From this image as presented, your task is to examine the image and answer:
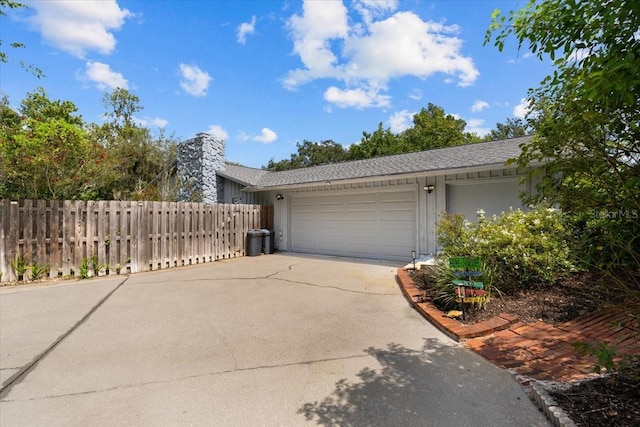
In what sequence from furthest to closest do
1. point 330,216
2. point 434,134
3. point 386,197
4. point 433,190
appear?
1. point 434,134
2. point 330,216
3. point 386,197
4. point 433,190

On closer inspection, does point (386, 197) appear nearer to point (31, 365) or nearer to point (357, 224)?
point (357, 224)

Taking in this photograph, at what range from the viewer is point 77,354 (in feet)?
11.6

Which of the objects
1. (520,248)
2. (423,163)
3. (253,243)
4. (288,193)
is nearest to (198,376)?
(520,248)

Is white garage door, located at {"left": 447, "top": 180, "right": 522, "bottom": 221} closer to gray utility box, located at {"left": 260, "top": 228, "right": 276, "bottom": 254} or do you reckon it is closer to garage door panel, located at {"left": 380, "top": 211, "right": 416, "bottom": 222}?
garage door panel, located at {"left": 380, "top": 211, "right": 416, "bottom": 222}

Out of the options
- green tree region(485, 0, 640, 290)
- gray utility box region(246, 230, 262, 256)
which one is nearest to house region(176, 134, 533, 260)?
gray utility box region(246, 230, 262, 256)

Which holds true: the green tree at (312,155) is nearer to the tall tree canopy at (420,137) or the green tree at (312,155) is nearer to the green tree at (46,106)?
the tall tree canopy at (420,137)

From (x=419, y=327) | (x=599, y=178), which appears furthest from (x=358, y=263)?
(x=599, y=178)

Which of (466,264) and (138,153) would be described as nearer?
(466,264)

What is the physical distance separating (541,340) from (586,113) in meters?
2.89

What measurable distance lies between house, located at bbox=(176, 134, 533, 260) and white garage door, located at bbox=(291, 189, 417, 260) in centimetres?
3

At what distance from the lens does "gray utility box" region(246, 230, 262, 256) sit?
38.2ft

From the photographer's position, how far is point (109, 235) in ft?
27.0

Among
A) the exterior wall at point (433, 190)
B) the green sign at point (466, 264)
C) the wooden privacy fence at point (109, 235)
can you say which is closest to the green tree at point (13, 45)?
the wooden privacy fence at point (109, 235)

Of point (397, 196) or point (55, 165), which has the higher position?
point (55, 165)
